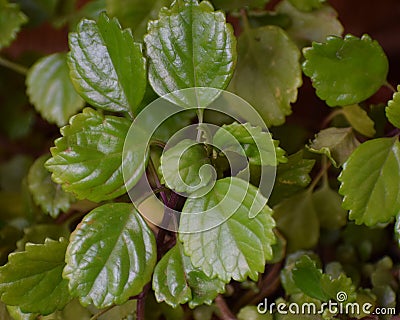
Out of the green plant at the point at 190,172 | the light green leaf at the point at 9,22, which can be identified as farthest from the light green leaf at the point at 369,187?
the light green leaf at the point at 9,22

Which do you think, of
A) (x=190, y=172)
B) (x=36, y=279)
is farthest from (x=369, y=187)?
(x=36, y=279)

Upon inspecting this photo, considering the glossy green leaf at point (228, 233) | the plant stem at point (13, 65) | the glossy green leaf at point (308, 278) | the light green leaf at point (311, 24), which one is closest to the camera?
the glossy green leaf at point (228, 233)

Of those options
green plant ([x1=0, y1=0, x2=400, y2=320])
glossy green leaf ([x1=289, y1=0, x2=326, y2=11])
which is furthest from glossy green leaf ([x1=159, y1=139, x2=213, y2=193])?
glossy green leaf ([x1=289, y1=0, x2=326, y2=11])

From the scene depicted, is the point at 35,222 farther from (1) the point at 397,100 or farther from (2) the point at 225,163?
(1) the point at 397,100

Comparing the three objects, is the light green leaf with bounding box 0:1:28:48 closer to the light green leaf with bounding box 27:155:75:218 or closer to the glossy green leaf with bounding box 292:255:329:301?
the light green leaf with bounding box 27:155:75:218

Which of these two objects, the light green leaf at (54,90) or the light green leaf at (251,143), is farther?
the light green leaf at (54,90)

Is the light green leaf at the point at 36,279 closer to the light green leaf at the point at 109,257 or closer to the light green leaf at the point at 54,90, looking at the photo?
the light green leaf at the point at 109,257

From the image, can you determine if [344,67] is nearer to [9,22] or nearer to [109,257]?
[109,257]

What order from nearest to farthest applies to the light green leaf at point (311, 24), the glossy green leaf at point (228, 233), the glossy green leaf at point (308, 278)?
the glossy green leaf at point (228, 233), the glossy green leaf at point (308, 278), the light green leaf at point (311, 24)
